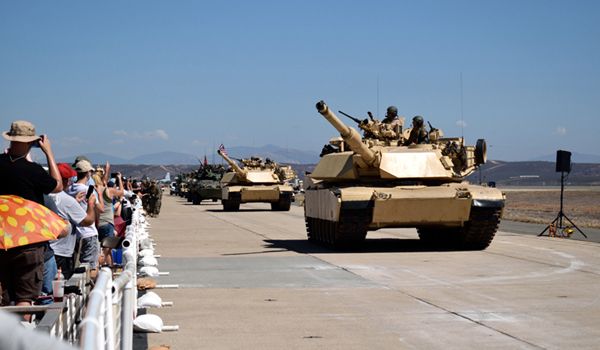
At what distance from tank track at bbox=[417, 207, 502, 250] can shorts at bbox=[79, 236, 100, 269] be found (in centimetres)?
1075

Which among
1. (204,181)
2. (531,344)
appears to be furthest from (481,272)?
(204,181)

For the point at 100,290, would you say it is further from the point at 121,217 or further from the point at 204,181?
the point at 204,181

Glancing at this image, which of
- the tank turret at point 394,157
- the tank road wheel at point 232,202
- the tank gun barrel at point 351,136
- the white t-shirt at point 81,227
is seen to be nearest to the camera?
the white t-shirt at point 81,227

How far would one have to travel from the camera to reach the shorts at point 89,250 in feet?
32.5

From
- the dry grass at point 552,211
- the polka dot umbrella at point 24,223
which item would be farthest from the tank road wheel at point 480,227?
the polka dot umbrella at point 24,223

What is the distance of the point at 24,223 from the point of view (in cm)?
571

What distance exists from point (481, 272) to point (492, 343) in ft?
22.9

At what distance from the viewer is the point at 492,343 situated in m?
7.94

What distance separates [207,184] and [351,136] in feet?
133

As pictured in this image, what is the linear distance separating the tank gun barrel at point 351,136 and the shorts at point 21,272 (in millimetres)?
12306

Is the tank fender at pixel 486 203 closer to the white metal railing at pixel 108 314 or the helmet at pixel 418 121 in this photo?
the helmet at pixel 418 121

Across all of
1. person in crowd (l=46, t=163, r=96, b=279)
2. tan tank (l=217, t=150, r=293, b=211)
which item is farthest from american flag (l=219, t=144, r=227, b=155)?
person in crowd (l=46, t=163, r=96, b=279)

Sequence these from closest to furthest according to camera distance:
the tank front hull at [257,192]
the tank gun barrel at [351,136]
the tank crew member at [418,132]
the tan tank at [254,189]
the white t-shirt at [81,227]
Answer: the white t-shirt at [81,227]
the tank gun barrel at [351,136]
the tank crew member at [418,132]
the tank front hull at [257,192]
the tan tank at [254,189]

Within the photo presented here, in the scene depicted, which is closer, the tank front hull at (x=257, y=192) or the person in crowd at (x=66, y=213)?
the person in crowd at (x=66, y=213)
